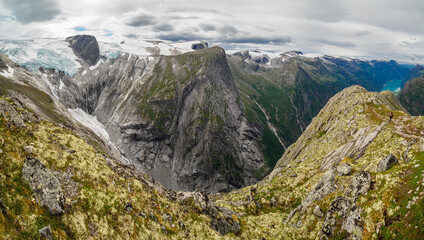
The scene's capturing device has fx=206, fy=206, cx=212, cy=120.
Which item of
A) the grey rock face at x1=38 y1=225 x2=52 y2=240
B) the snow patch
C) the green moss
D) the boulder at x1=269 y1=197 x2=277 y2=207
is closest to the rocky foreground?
the grey rock face at x1=38 y1=225 x2=52 y2=240

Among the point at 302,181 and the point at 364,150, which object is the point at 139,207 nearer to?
the point at 302,181

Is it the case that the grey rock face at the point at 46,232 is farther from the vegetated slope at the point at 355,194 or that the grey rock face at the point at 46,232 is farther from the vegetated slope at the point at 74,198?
the vegetated slope at the point at 355,194

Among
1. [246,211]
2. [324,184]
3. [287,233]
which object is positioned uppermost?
[324,184]

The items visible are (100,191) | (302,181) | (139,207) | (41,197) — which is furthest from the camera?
(302,181)

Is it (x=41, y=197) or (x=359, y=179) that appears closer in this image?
(x=41, y=197)

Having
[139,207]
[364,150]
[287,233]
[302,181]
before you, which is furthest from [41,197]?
[364,150]

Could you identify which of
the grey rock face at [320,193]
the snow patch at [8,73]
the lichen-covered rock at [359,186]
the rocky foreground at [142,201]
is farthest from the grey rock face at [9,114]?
the snow patch at [8,73]


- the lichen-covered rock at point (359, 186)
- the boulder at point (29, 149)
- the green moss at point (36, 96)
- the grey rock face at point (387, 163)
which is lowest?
the green moss at point (36, 96)

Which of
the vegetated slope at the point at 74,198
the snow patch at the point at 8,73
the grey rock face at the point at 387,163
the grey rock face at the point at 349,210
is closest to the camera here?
the vegetated slope at the point at 74,198
